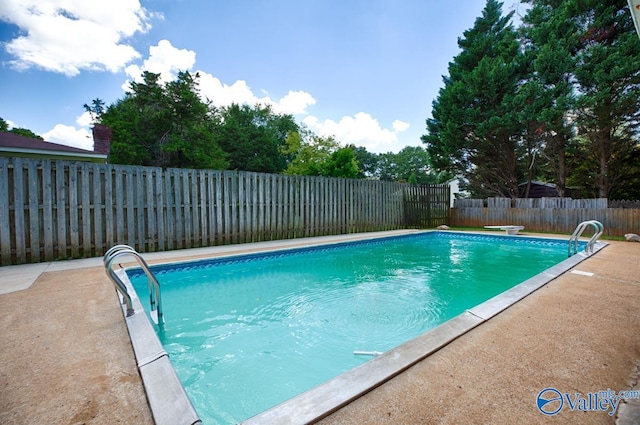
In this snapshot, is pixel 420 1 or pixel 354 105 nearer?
pixel 420 1

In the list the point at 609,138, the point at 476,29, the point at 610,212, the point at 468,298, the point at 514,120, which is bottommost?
the point at 468,298

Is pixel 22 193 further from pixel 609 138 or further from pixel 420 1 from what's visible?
pixel 609 138

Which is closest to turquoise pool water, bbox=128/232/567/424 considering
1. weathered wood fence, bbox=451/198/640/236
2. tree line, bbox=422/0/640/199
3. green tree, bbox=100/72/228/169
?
weathered wood fence, bbox=451/198/640/236

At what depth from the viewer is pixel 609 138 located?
1216cm

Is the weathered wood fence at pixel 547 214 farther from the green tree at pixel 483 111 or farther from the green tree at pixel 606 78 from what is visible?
the green tree at pixel 483 111

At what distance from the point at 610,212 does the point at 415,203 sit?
570cm

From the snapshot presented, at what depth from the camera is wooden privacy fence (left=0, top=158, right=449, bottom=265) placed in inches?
187

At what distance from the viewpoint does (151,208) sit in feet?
19.4

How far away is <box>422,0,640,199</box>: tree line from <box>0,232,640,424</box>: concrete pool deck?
1154 centimetres

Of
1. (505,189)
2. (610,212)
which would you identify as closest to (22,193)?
(610,212)

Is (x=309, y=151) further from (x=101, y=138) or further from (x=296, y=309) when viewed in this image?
(x=296, y=309)

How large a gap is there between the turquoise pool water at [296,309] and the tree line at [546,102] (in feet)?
25.0

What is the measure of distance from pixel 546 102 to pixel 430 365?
13.8 m

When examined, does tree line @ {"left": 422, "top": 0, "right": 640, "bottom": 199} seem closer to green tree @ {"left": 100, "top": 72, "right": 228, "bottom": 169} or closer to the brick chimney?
green tree @ {"left": 100, "top": 72, "right": 228, "bottom": 169}
